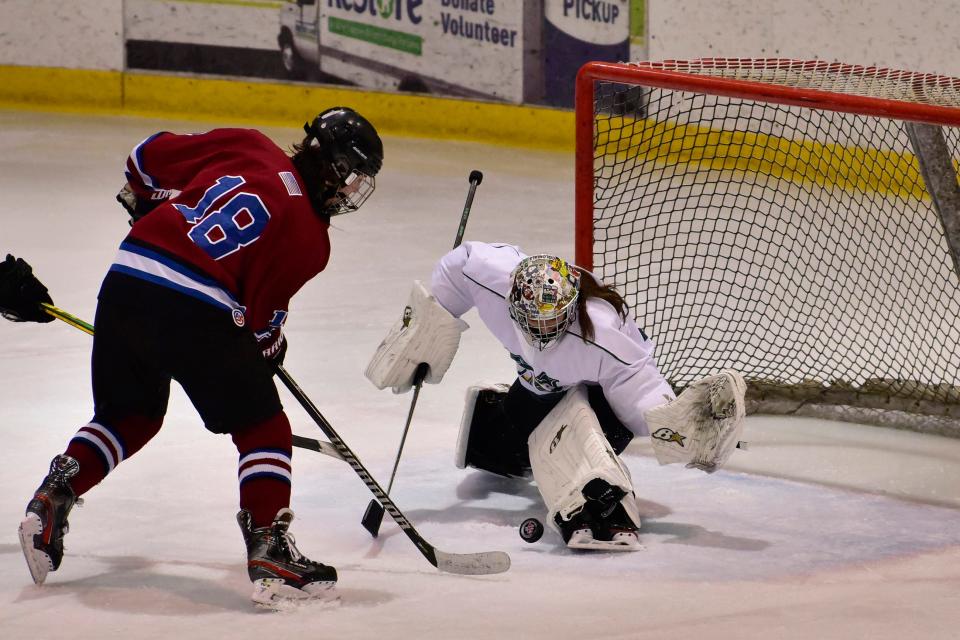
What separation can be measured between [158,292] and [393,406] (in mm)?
1528

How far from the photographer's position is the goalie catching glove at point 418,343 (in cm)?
328

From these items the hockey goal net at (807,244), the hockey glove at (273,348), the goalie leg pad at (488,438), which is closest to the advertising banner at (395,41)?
the hockey goal net at (807,244)

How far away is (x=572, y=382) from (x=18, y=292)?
1154 mm

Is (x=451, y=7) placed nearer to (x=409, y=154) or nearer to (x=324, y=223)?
(x=409, y=154)

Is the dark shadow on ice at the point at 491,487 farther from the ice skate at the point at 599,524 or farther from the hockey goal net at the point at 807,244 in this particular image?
the hockey goal net at the point at 807,244

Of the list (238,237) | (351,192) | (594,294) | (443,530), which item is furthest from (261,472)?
(594,294)

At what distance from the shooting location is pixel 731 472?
3.58m

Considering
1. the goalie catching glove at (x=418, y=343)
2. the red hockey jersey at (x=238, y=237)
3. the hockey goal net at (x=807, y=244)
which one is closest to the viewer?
the red hockey jersey at (x=238, y=237)

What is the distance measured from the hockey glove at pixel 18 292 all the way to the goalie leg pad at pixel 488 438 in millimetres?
1038

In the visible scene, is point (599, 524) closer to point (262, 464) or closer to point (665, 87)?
point (262, 464)

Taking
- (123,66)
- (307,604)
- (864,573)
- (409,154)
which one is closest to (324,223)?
(307,604)

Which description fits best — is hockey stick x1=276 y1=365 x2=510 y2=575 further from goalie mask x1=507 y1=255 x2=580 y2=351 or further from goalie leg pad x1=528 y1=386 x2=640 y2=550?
goalie mask x1=507 y1=255 x2=580 y2=351

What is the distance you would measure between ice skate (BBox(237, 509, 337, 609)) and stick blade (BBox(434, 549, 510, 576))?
300 mm

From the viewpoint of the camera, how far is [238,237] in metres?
2.56
